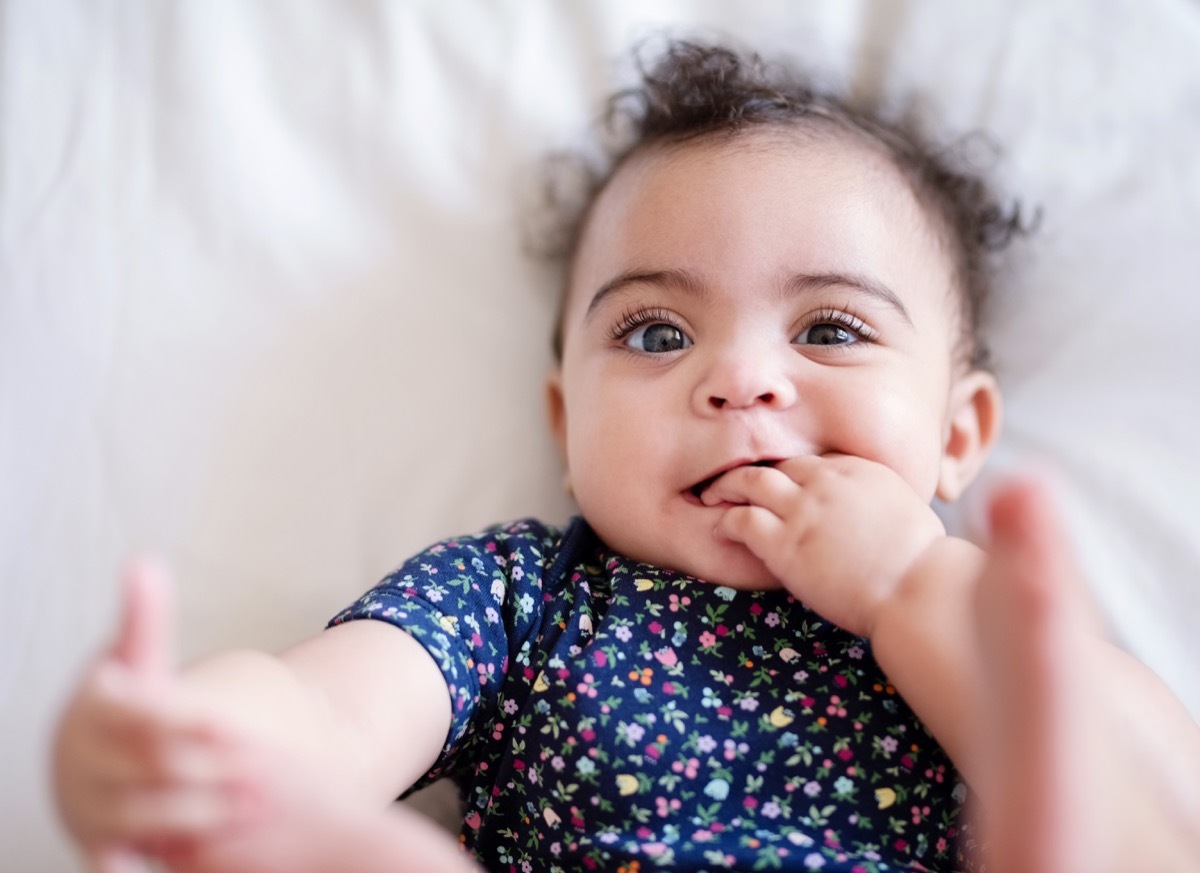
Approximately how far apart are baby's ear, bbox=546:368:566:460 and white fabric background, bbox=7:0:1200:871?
0.16ft

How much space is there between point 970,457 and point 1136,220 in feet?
1.21

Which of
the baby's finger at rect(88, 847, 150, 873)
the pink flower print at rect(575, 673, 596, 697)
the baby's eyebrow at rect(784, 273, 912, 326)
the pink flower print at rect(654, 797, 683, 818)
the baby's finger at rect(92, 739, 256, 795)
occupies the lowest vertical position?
the baby's finger at rect(88, 847, 150, 873)

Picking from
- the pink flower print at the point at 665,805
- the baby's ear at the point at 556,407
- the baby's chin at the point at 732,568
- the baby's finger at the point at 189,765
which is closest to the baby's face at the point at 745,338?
the baby's chin at the point at 732,568

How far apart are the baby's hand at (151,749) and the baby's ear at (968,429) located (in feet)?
2.57

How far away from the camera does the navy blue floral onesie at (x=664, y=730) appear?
2.86 feet

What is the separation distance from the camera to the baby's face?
0.99 meters

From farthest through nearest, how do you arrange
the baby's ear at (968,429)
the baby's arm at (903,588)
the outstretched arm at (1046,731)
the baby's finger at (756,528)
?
the baby's ear at (968,429) < the baby's finger at (756,528) < the baby's arm at (903,588) < the outstretched arm at (1046,731)

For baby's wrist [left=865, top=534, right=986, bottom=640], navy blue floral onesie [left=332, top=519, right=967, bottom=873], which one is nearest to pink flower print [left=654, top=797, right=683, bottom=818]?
navy blue floral onesie [left=332, top=519, right=967, bottom=873]

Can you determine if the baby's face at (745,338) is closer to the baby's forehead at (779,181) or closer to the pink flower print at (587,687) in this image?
the baby's forehead at (779,181)

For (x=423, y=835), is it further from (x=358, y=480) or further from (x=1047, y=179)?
(x=1047, y=179)

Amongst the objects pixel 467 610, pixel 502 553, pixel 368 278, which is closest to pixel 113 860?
pixel 467 610

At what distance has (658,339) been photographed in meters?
1.08

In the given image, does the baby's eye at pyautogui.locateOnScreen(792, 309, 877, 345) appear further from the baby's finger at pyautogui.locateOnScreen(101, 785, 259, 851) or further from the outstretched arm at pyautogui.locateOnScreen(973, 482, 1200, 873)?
the baby's finger at pyautogui.locateOnScreen(101, 785, 259, 851)

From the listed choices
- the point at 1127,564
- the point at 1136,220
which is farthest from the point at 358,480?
the point at 1136,220
